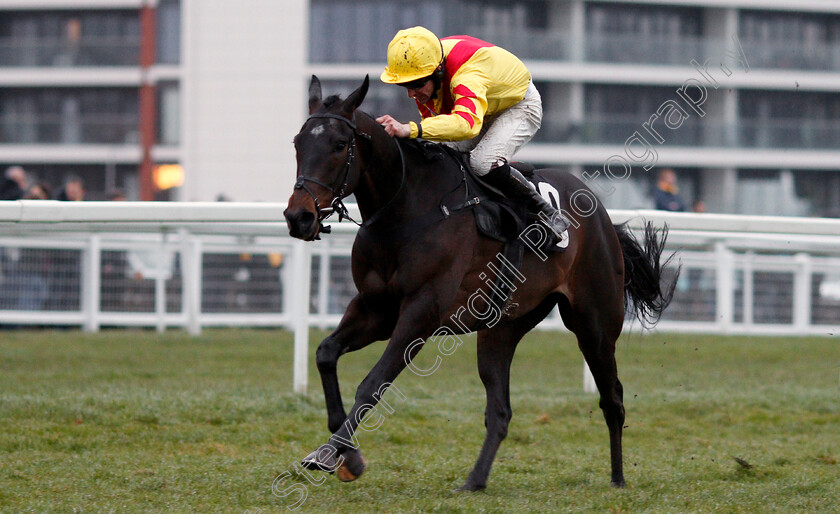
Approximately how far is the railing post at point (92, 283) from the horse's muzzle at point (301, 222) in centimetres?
818

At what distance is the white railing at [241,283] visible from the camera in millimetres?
11438

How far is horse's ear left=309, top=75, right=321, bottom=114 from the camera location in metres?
4.20

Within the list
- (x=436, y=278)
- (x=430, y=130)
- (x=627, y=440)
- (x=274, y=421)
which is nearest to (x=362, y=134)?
(x=430, y=130)

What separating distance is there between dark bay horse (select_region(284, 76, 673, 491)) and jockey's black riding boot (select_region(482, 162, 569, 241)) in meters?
0.17

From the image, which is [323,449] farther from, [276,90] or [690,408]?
[276,90]

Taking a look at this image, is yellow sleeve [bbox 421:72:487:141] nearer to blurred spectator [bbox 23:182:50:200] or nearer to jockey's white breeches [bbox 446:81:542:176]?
jockey's white breeches [bbox 446:81:542:176]

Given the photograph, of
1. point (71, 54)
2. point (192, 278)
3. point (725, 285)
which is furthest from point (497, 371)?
point (71, 54)

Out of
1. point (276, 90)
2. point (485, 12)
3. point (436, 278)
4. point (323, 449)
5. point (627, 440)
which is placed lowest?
point (627, 440)

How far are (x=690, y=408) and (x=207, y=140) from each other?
25.1 meters

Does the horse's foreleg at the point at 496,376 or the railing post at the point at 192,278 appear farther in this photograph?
the railing post at the point at 192,278

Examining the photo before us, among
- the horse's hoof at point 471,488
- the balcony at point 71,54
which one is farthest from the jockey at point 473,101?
the balcony at point 71,54

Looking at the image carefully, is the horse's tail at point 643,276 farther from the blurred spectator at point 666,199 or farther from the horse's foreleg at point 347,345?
the blurred spectator at point 666,199

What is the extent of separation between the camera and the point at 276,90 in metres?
30.3

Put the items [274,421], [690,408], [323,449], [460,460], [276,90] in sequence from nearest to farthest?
[323,449] < [460,460] < [274,421] < [690,408] < [276,90]
